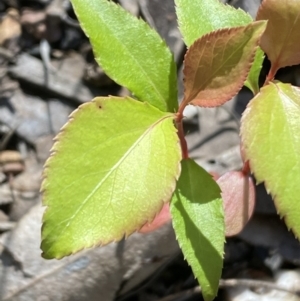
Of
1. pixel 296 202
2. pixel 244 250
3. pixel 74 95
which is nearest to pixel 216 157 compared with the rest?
pixel 244 250

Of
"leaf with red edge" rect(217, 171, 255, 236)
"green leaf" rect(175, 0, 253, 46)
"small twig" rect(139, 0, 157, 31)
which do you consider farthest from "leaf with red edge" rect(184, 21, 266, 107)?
"small twig" rect(139, 0, 157, 31)

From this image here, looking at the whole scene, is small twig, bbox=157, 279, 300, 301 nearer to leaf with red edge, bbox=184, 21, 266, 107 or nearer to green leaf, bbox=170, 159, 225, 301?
green leaf, bbox=170, 159, 225, 301

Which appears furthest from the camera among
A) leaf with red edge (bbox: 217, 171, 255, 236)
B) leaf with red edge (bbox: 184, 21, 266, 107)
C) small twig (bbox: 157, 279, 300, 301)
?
small twig (bbox: 157, 279, 300, 301)

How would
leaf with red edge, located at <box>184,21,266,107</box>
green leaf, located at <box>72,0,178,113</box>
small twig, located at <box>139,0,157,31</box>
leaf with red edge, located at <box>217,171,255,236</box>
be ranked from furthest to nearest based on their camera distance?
1. small twig, located at <box>139,0,157,31</box>
2. leaf with red edge, located at <box>217,171,255,236</box>
3. green leaf, located at <box>72,0,178,113</box>
4. leaf with red edge, located at <box>184,21,266,107</box>

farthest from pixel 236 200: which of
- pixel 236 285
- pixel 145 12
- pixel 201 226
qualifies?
pixel 145 12

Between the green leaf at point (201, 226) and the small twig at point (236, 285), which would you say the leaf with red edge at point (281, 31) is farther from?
the small twig at point (236, 285)

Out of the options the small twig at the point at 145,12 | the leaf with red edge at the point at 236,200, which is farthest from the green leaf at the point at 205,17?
the small twig at the point at 145,12

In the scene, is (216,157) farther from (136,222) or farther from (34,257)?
(136,222)
